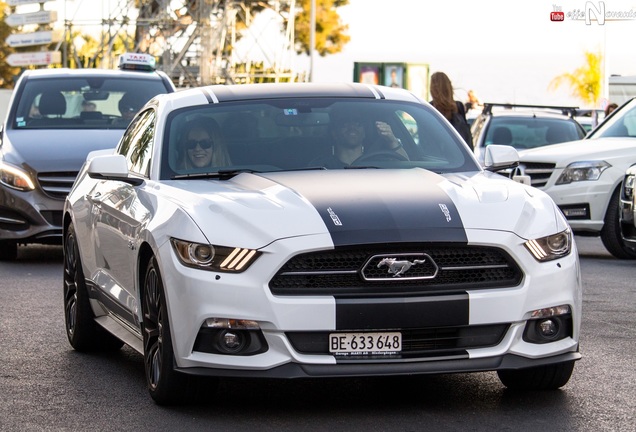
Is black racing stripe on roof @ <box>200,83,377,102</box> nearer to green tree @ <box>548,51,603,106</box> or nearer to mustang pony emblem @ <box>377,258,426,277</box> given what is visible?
mustang pony emblem @ <box>377,258,426,277</box>

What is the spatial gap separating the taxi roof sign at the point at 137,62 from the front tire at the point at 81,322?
8816 millimetres

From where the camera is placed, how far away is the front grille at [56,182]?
48.5ft

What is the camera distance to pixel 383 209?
6871 mm

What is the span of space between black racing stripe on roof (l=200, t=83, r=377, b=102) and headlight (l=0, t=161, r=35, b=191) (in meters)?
6.42

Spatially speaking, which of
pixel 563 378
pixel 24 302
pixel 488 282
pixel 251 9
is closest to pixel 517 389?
pixel 563 378

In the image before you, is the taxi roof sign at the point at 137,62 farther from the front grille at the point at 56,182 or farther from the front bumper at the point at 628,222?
the front bumper at the point at 628,222

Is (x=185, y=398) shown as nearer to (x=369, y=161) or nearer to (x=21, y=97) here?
(x=369, y=161)

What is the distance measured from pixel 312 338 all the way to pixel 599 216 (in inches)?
402

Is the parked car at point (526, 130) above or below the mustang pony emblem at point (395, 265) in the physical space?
below

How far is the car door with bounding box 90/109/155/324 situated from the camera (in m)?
7.64

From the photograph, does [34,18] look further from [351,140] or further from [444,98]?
[351,140]

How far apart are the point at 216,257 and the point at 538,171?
10.9 meters

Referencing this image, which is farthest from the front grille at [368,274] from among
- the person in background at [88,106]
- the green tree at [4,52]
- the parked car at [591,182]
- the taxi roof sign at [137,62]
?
the green tree at [4,52]

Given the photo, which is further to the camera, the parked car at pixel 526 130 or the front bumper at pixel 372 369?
the parked car at pixel 526 130
